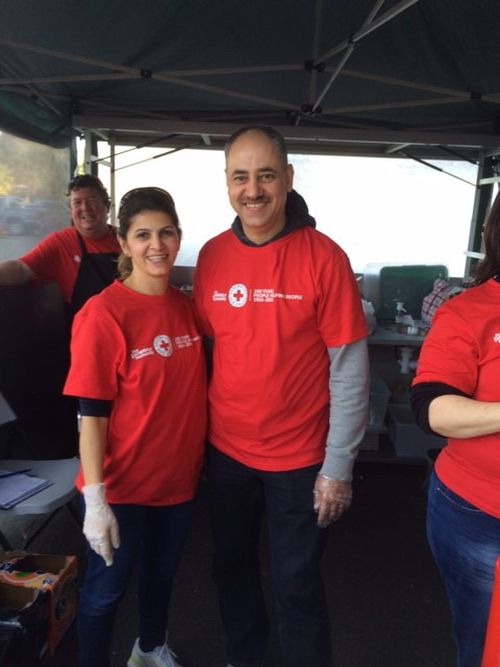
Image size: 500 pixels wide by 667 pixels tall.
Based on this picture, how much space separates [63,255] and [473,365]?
2049 millimetres

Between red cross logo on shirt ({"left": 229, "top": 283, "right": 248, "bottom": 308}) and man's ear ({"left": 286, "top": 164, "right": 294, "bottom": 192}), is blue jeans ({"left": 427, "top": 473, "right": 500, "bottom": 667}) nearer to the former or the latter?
red cross logo on shirt ({"left": 229, "top": 283, "right": 248, "bottom": 308})

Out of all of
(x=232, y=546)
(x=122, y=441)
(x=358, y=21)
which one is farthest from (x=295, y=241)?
(x=358, y=21)

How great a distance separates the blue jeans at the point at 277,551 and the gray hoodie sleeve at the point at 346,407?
90 mm

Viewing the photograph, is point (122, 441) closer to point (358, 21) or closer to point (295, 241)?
point (295, 241)

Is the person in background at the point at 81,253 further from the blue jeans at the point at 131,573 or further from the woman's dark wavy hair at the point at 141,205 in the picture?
the blue jeans at the point at 131,573

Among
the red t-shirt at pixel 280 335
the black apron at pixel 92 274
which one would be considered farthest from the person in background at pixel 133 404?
the black apron at pixel 92 274

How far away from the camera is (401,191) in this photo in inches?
189

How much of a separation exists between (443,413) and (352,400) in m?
0.31

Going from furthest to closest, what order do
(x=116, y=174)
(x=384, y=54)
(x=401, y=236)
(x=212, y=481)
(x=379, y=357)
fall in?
(x=401, y=236), (x=116, y=174), (x=379, y=357), (x=384, y=54), (x=212, y=481)

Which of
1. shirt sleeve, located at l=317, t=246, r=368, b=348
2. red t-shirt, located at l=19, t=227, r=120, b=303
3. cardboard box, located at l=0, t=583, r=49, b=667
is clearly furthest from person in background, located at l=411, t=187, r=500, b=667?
red t-shirt, located at l=19, t=227, r=120, b=303

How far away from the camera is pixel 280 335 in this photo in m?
1.28

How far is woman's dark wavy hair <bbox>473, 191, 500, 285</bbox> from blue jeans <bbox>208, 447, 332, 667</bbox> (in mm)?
641

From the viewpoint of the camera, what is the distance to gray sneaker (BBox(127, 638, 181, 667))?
166cm

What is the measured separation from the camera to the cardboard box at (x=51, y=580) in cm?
176
